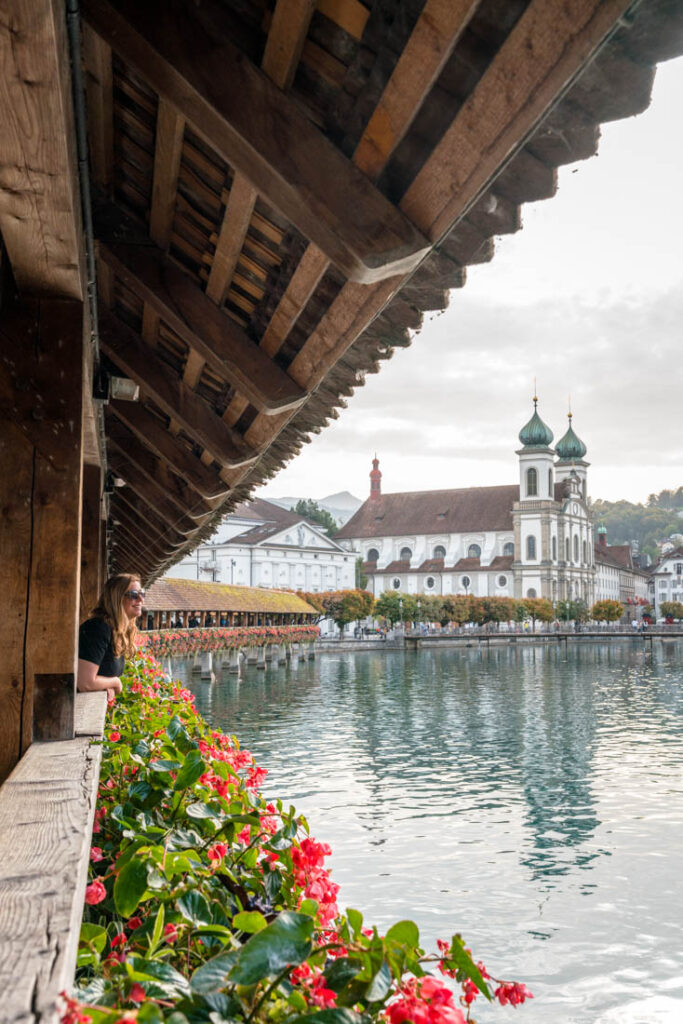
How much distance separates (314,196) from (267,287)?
1315mm

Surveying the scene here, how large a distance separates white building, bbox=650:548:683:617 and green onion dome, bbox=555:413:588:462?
23649 mm

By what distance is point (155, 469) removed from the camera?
8.23m

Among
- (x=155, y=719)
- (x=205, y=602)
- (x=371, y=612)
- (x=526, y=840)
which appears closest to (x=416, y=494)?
(x=371, y=612)

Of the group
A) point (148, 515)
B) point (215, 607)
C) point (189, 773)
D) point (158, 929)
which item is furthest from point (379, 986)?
point (215, 607)

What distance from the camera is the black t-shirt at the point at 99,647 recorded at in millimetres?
5078

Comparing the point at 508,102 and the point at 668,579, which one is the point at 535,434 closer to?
the point at 668,579

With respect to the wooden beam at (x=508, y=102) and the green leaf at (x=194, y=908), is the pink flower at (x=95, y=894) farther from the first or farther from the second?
the wooden beam at (x=508, y=102)

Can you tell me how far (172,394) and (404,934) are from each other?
12.4 feet

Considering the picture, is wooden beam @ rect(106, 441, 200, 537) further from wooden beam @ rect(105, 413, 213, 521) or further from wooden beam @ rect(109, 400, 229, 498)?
wooden beam @ rect(109, 400, 229, 498)

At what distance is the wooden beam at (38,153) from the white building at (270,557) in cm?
6888

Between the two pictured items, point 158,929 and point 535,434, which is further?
point 535,434

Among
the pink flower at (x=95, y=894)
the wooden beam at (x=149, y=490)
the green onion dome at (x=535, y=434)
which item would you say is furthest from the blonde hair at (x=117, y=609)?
the green onion dome at (x=535, y=434)

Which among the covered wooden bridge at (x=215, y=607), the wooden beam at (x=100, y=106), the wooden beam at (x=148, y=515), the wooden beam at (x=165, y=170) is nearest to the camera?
the wooden beam at (x=100, y=106)

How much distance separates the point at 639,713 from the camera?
25.9 metres
